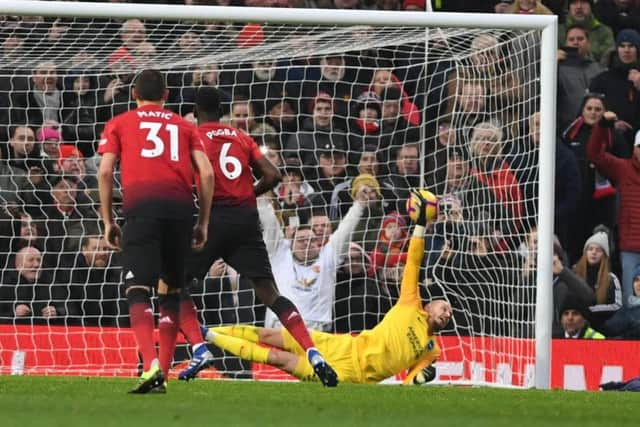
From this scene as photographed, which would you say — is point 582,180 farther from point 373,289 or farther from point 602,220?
point 373,289

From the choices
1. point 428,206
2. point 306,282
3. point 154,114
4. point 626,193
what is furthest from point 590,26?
point 154,114

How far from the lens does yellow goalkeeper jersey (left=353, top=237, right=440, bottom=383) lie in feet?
39.5

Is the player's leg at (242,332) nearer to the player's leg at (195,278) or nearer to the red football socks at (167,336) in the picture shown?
the player's leg at (195,278)

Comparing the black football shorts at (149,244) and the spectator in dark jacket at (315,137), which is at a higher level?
the spectator in dark jacket at (315,137)

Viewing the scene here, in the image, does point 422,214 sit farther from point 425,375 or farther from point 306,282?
point 306,282

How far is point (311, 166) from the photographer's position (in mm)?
14273

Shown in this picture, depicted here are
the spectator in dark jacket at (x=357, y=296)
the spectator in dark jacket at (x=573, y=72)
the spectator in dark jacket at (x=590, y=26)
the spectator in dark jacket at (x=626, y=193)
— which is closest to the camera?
the spectator in dark jacket at (x=357, y=296)

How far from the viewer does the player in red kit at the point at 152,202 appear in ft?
29.5

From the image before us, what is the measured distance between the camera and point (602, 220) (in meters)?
15.2

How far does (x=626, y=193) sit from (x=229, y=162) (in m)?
5.49

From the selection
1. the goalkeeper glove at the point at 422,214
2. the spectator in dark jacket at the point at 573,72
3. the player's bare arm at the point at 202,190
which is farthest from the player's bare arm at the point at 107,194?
the spectator in dark jacket at the point at 573,72

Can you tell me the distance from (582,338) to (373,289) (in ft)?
6.61

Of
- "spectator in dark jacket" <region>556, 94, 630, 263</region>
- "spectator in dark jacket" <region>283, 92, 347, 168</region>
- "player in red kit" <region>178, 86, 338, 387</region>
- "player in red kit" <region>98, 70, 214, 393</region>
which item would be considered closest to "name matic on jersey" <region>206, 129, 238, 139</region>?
"player in red kit" <region>178, 86, 338, 387</region>

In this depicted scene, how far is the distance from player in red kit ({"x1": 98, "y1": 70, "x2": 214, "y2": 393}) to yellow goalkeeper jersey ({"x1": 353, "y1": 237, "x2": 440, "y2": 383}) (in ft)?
9.97
